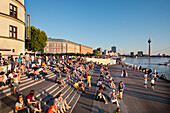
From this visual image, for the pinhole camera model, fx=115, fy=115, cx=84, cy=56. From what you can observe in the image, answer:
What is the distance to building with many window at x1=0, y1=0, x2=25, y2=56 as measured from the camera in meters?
15.5

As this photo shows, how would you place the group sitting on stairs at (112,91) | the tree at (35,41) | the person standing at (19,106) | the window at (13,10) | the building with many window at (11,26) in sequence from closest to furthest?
the person standing at (19,106)
the group sitting on stairs at (112,91)
the building with many window at (11,26)
the window at (13,10)
the tree at (35,41)

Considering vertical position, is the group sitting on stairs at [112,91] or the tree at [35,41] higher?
Answer: the tree at [35,41]

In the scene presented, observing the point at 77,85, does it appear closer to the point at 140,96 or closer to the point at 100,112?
the point at 100,112

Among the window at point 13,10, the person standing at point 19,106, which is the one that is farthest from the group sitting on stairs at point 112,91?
the window at point 13,10

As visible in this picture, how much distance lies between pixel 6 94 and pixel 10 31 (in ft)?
41.3

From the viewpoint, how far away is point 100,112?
802 centimetres

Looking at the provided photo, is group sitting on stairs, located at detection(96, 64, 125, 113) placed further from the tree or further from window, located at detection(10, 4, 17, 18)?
the tree

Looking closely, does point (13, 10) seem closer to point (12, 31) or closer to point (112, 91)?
point (12, 31)

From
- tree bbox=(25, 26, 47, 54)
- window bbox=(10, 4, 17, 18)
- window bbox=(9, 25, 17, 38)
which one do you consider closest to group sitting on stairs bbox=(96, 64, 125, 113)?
window bbox=(9, 25, 17, 38)

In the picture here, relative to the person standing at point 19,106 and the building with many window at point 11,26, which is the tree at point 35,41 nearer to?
the building with many window at point 11,26

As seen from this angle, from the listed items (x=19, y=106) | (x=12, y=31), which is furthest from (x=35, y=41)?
(x=19, y=106)

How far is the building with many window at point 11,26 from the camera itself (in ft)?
50.8

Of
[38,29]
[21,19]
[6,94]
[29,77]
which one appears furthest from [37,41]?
[6,94]

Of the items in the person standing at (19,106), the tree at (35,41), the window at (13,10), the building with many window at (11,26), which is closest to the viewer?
the person standing at (19,106)
